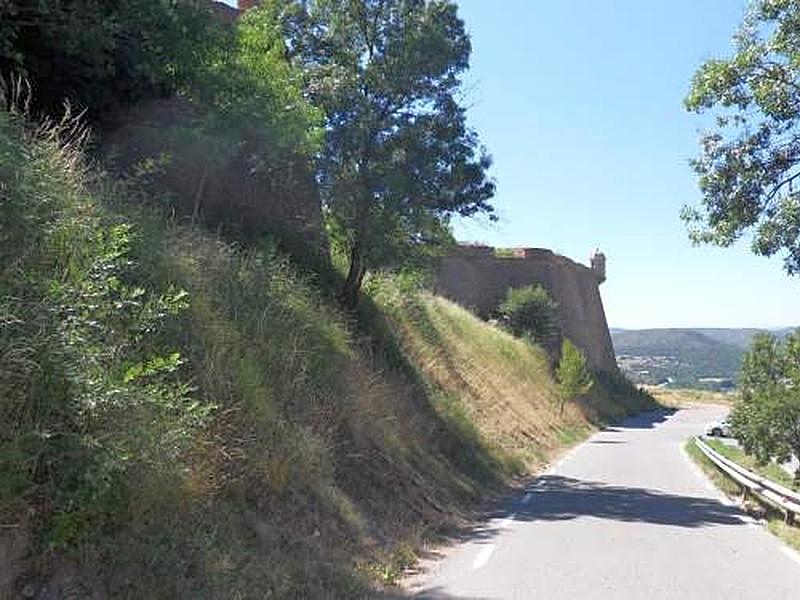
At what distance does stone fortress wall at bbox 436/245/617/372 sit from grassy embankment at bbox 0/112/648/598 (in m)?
44.9

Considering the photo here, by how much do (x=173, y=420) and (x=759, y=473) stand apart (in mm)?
21996

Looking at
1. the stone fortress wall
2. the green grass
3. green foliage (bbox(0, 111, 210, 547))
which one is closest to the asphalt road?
green foliage (bbox(0, 111, 210, 547))

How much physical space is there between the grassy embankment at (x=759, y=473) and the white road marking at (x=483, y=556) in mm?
3931

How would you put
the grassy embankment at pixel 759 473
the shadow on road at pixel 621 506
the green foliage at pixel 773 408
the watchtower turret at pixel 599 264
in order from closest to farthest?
the grassy embankment at pixel 759 473
the shadow on road at pixel 621 506
the green foliage at pixel 773 408
the watchtower turret at pixel 599 264

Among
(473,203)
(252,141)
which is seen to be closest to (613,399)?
(473,203)

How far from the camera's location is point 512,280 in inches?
2537

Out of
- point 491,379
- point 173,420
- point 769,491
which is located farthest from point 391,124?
point 491,379

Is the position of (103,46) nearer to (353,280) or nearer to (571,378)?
(353,280)

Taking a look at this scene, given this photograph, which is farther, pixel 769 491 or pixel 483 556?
pixel 769 491

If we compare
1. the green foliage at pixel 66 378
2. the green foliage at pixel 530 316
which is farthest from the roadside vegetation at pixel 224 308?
the green foliage at pixel 530 316

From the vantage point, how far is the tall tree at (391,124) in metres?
18.1

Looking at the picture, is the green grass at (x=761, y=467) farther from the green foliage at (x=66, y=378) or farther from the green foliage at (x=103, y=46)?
the green foliage at (x=66, y=378)

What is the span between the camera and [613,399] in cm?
6800

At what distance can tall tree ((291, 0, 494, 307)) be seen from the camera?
18.1m
